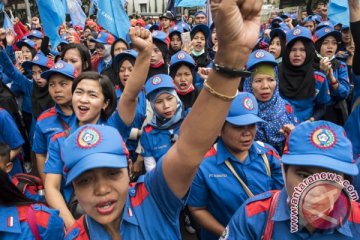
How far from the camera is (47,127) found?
118 inches

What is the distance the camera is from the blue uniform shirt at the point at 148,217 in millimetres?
1433

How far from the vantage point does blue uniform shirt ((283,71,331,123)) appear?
4078 millimetres

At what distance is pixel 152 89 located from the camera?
3.37 meters

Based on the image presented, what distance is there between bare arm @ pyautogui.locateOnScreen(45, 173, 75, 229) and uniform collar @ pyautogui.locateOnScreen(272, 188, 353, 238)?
4.31 ft

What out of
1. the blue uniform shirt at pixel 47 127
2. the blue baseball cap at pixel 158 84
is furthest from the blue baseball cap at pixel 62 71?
the blue baseball cap at pixel 158 84

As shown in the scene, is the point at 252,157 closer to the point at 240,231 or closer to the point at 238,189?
the point at 238,189

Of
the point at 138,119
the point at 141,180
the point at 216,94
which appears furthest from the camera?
the point at 138,119

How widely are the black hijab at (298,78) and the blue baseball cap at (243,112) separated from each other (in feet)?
5.82

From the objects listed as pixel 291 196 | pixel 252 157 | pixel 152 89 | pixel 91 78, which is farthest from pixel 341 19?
pixel 291 196

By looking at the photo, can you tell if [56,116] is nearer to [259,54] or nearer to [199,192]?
[199,192]

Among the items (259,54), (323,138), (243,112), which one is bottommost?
(243,112)

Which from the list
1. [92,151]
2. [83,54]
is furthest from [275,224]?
[83,54]

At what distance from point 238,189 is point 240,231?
2.21ft

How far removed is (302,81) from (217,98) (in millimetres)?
3305
